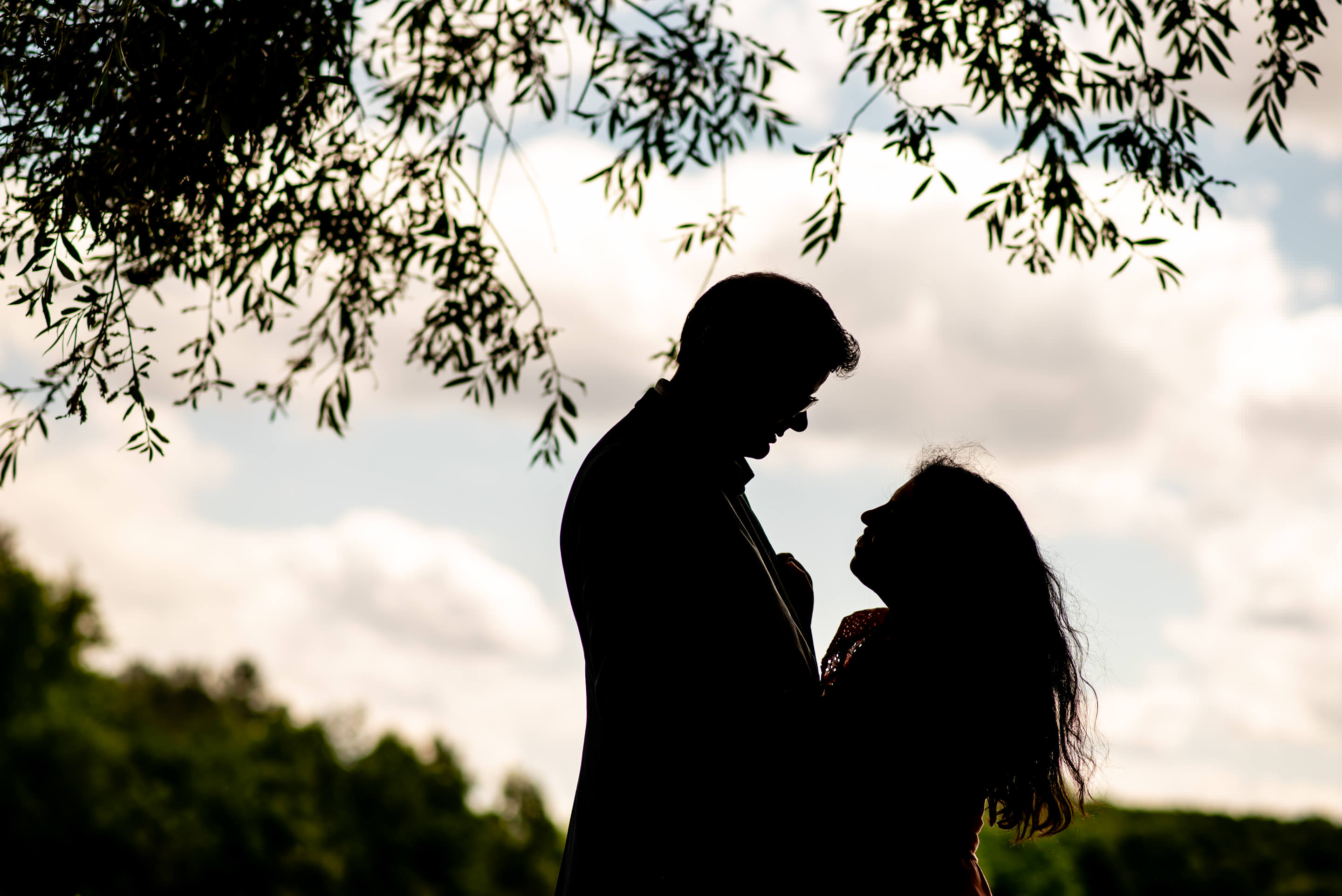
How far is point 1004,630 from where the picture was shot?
123 inches

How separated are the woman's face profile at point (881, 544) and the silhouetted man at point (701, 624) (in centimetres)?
18

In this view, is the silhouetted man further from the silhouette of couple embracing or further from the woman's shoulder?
the woman's shoulder

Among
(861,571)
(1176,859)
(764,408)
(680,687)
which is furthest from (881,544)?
(1176,859)

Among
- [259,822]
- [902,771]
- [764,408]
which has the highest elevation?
[259,822]

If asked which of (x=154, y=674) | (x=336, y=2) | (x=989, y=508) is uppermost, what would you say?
(x=154, y=674)

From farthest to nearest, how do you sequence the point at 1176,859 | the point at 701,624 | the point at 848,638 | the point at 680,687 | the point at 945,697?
the point at 1176,859
the point at 848,638
the point at 945,697
the point at 701,624
the point at 680,687

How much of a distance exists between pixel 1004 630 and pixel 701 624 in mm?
896

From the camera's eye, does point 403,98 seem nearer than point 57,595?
Yes

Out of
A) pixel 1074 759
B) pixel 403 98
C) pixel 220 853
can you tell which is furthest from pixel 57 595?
pixel 1074 759

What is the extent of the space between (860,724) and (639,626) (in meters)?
0.61

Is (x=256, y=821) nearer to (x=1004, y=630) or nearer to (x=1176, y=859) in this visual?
(x=1176, y=859)

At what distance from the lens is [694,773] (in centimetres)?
262

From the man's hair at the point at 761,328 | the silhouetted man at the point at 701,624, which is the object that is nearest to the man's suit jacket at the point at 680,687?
the silhouetted man at the point at 701,624

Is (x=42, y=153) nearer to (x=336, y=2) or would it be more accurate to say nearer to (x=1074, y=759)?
(x=336, y=2)
